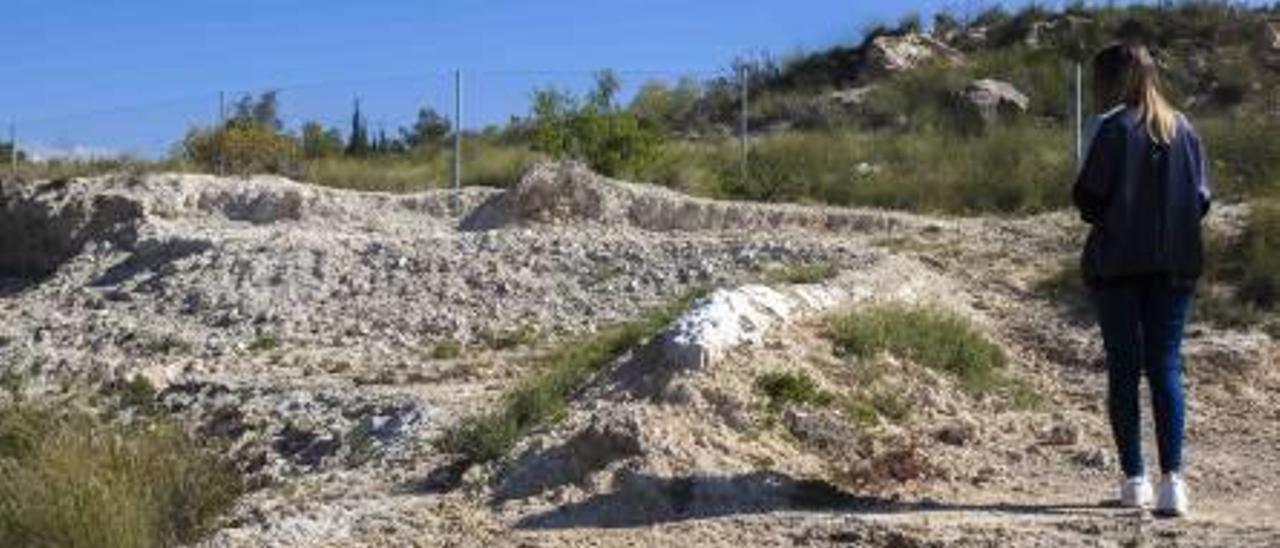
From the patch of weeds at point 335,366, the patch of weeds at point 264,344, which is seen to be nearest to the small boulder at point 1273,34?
the patch of weeds at point 264,344

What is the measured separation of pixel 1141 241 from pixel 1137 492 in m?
0.96

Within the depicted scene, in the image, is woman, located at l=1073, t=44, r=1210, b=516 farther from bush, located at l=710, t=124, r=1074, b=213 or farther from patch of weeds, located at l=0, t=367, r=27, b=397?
bush, located at l=710, t=124, r=1074, b=213

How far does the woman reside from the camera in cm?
730

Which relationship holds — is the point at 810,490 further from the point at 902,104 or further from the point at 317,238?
the point at 902,104

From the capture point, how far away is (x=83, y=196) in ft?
78.7

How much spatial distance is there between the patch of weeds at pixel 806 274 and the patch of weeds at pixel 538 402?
36.7 inches

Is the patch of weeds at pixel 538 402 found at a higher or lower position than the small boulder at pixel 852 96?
lower

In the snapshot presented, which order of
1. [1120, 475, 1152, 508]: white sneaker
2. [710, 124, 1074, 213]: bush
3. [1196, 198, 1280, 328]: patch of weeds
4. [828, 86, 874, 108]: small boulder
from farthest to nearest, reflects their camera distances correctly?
[828, 86, 874, 108]: small boulder < [710, 124, 1074, 213]: bush < [1196, 198, 1280, 328]: patch of weeds < [1120, 475, 1152, 508]: white sneaker

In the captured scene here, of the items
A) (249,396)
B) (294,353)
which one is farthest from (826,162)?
(249,396)

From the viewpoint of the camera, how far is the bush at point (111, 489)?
7.93 meters

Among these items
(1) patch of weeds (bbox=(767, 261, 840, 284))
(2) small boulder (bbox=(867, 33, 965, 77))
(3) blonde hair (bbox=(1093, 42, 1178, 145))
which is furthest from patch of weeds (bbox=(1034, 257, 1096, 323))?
(2) small boulder (bbox=(867, 33, 965, 77))

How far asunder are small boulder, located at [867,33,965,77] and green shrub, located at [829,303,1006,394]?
24062 millimetres

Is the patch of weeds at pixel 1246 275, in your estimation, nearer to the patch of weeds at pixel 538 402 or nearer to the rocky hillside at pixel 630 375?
the rocky hillside at pixel 630 375

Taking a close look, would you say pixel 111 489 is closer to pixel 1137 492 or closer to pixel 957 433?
pixel 957 433
